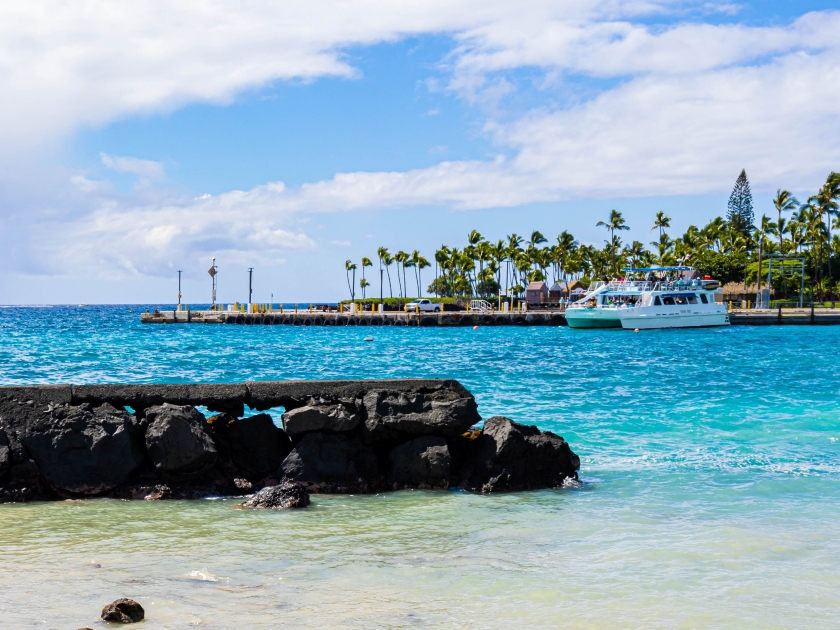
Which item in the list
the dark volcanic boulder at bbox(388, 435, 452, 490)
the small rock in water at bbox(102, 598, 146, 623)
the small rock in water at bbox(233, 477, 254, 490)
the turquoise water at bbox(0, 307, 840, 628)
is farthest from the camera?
the dark volcanic boulder at bbox(388, 435, 452, 490)

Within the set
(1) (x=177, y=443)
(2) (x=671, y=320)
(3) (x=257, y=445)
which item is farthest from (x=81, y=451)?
(2) (x=671, y=320)

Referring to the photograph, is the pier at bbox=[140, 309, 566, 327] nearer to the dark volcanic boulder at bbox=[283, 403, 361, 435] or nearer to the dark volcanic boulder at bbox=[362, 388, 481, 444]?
the dark volcanic boulder at bbox=[362, 388, 481, 444]

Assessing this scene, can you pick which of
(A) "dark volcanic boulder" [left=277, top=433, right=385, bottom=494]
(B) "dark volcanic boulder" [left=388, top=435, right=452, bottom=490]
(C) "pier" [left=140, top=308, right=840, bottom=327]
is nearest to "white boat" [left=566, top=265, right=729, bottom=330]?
(C) "pier" [left=140, top=308, right=840, bottom=327]

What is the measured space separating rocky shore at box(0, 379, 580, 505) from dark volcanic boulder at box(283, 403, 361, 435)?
0.04 ft

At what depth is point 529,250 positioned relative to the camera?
127m

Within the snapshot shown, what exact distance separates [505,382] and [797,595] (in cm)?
1734

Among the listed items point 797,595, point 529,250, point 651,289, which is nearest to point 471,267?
point 529,250

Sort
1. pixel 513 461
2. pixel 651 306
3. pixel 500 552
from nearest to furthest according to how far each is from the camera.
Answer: pixel 500 552, pixel 513 461, pixel 651 306

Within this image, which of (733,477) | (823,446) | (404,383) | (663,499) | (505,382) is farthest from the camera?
(505,382)

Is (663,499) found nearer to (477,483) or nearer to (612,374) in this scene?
(477,483)

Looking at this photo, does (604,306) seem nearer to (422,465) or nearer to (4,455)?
(422,465)

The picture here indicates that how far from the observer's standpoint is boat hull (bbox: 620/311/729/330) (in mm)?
66312

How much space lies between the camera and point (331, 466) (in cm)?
912

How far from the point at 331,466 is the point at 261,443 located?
91 centimetres
